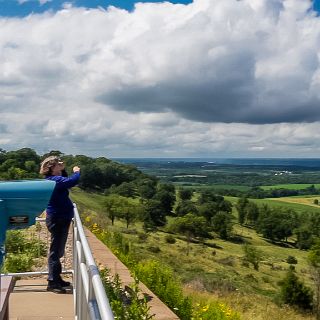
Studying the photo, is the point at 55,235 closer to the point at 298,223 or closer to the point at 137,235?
the point at 137,235

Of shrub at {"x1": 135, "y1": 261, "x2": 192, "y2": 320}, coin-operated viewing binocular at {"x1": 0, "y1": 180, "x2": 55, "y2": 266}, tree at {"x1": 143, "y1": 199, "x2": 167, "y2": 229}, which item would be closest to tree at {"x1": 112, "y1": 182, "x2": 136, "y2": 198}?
tree at {"x1": 143, "y1": 199, "x2": 167, "y2": 229}

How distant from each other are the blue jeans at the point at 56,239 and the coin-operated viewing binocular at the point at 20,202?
278 centimetres

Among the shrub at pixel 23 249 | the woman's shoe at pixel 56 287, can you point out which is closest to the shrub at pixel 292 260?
the shrub at pixel 23 249

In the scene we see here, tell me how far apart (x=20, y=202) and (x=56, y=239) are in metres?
3.00

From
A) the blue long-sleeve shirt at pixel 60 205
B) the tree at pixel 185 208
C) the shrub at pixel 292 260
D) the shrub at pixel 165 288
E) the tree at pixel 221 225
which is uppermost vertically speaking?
the blue long-sleeve shirt at pixel 60 205

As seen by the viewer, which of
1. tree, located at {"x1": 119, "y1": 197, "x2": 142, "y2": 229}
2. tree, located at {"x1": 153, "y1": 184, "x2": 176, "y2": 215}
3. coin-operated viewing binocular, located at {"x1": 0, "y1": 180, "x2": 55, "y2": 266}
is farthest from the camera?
tree, located at {"x1": 153, "y1": 184, "x2": 176, "y2": 215}

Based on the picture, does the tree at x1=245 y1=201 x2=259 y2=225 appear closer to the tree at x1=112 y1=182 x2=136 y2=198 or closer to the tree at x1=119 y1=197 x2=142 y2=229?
the tree at x1=112 y1=182 x2=136 y2=198

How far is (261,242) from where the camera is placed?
333 feet

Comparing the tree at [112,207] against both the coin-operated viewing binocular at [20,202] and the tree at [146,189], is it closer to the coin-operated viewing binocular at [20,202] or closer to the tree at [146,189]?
the tree at [146,189]

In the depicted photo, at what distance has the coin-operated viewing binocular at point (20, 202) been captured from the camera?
2.27 m

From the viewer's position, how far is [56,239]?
17.1ft

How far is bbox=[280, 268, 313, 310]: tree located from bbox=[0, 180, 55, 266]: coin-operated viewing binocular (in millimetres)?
46611

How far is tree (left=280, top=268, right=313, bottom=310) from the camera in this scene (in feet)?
154

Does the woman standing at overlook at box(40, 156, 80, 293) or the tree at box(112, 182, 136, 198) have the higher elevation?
the woman standing at overlook at box(40, 156, 80, 293)
